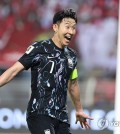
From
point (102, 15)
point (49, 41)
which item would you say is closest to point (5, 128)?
point (102, 15)

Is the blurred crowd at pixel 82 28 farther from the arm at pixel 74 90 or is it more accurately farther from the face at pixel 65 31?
the face at pixel 65 31

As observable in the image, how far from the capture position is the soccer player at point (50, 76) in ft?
16.9

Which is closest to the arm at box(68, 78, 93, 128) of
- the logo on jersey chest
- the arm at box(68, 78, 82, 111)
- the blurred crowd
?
the arm at box(68, 78, 82, 111)

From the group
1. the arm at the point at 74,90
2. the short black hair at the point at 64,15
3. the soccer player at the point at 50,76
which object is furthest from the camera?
the arm at the point at 74,90

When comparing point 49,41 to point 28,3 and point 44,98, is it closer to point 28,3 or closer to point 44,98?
point 44,98

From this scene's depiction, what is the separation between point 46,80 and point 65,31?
19.7 inches

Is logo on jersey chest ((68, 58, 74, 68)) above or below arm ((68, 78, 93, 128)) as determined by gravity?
above

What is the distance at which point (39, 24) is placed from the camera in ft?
39.9

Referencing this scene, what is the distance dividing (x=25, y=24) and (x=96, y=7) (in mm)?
1623

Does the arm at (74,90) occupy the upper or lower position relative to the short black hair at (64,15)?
lower

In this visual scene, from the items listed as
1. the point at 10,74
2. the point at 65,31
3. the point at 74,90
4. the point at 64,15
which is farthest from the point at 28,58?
the point at 74,90

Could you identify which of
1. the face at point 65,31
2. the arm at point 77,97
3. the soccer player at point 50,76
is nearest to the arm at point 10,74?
the soccer player at point 50,76

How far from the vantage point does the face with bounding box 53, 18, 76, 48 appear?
205 inches

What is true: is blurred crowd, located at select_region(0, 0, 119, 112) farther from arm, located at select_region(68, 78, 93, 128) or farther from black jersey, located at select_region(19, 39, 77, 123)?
black jersey, located at select_region(19, 39, 77, 123)
